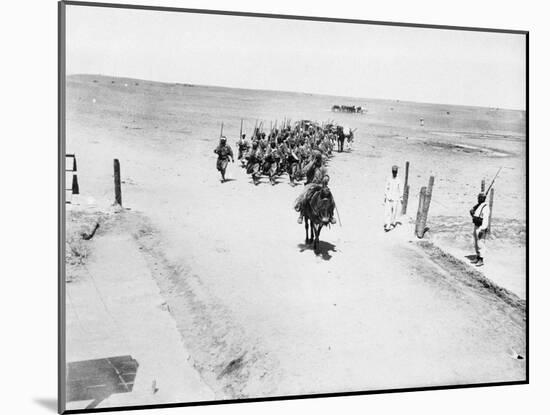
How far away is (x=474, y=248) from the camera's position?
627 cm

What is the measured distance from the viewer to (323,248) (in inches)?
234

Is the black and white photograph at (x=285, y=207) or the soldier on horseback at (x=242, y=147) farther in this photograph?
the soldier on horseback at (x=242, y=147)

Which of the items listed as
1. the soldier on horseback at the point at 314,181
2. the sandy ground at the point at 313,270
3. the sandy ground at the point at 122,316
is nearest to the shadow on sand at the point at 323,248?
the sandy ground at the point at 313,270

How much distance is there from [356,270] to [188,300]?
46.0 inches

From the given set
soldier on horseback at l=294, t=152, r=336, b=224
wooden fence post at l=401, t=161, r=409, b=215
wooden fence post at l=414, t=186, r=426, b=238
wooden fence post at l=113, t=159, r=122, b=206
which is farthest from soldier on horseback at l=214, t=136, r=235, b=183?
wooden fence post at l=414, t=186, r=426, b=238

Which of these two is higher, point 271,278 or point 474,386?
point 271,278

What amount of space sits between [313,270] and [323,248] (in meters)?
0.17

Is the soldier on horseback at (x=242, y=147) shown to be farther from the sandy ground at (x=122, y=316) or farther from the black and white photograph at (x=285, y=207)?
the sandy ground at (x=122, y=316)

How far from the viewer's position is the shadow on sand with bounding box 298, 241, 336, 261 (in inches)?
232

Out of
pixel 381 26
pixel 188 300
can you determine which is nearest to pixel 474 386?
pixel 188 300

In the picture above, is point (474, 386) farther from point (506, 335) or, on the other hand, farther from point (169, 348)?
point (169, 348)

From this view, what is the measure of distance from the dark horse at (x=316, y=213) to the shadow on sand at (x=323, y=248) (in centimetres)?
2

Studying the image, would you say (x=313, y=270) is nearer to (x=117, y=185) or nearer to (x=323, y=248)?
(x=323, y=248)

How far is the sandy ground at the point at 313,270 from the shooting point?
5.63 meters
